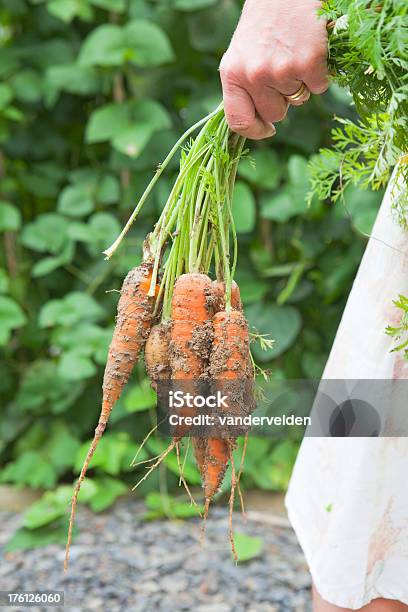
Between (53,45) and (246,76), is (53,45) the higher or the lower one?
the lower one

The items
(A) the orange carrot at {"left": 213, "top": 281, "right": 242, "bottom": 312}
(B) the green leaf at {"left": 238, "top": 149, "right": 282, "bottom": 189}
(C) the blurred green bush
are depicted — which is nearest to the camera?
(A) the orange carrot at {"left": 213, "top": 281, "right": 242, "bottom": 312}

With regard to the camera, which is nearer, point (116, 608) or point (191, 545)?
point (116, 608)

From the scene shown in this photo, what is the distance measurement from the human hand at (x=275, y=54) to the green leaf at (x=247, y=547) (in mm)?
1338

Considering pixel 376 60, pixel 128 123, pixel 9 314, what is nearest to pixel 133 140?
pixel 128 123

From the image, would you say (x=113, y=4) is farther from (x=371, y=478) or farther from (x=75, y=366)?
(x=371, y=478)

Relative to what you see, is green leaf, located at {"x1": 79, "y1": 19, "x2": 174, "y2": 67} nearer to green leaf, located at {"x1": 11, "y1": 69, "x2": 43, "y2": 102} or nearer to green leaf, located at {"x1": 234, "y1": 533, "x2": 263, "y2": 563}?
green leaf, located at {"x1": 11, "y1": 69, "x2": 43, "y2": 102}

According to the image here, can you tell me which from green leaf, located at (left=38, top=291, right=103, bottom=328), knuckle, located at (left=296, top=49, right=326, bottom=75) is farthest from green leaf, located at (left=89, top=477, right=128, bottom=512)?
knuckle, located at (left=296, top=49, right=326, bottom=75)

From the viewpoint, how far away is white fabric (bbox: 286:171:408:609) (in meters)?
0.95

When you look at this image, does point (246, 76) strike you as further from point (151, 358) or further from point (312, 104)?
point (312, 104)

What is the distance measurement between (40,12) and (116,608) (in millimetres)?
1655

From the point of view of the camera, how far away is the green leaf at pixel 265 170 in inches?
85.8

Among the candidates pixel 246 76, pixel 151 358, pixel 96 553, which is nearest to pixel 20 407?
pixel 96 553

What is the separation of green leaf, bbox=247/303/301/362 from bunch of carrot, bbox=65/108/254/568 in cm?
121

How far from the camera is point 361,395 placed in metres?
0.98
